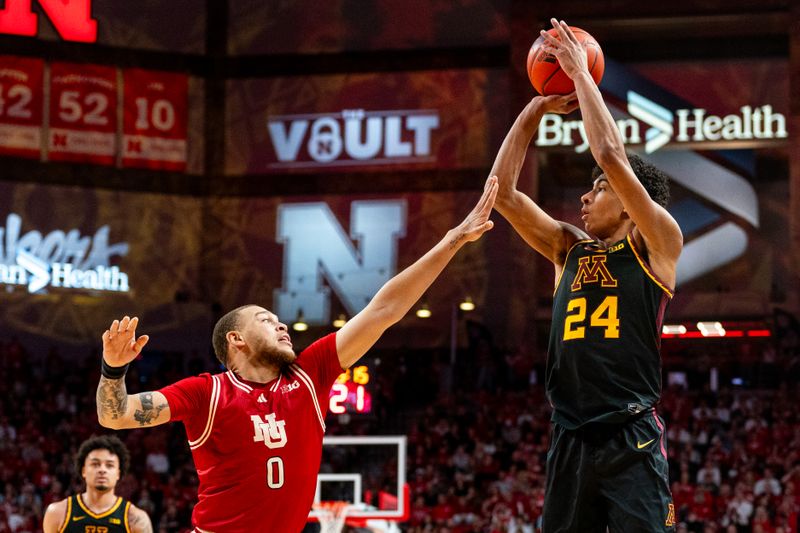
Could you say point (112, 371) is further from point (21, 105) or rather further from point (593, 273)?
point (21, 105)

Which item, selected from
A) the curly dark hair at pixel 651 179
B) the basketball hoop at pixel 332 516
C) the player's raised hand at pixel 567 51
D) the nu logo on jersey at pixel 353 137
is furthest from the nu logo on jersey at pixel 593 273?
the nu logo on jersey at pixel 353 137

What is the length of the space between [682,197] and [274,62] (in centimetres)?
936

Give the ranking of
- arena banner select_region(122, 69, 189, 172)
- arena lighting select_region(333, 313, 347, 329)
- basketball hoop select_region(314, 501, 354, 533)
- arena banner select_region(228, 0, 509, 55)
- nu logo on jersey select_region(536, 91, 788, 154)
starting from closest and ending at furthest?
basketball hoop select_region(314, 501, 354, 533) < nu logo on jersey select_region(536, 91, 788, 154) < arena lighting select_region(333, 313, 347, 329) < arena banner select_region(228, 0, 509, 55) < arena banner select_region(122, 69, 189, 172)

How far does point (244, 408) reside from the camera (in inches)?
203

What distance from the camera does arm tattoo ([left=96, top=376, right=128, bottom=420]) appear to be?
4.79 meters

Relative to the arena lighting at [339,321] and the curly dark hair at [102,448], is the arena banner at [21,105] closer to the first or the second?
the arena lighting at [339,321]

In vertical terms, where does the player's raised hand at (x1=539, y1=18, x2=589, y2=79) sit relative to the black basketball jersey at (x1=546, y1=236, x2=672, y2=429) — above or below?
above

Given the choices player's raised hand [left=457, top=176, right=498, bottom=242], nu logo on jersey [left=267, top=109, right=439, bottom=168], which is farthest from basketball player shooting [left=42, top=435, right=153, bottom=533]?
nu logo on jersey [left=267, top=109, right=439, bottom=168]

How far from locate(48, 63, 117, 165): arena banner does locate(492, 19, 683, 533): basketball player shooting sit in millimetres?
21278

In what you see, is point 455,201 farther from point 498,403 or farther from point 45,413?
point 45,413

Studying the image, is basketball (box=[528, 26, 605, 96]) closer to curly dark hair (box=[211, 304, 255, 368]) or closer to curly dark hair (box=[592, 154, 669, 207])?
curly dark hair (box=[592, 154, 669, 207])

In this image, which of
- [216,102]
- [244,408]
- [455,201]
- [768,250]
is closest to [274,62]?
[216,102]

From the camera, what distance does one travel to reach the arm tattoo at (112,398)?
15.7ft

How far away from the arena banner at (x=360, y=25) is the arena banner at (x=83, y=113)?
295 centimetres
